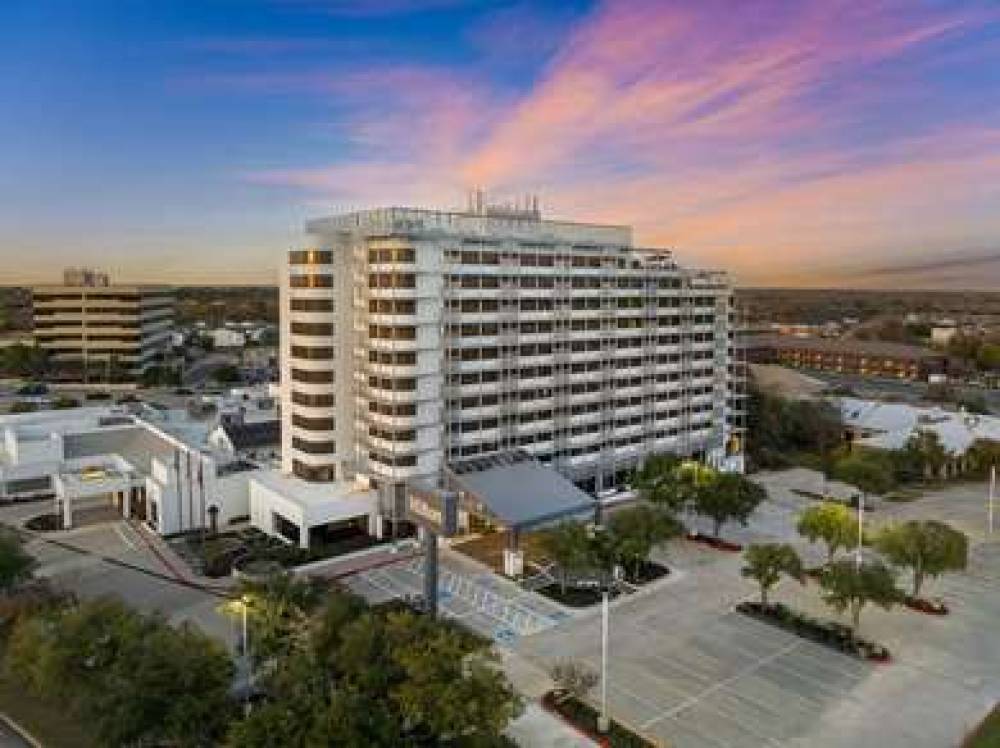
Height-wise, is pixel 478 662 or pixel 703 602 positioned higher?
pixel 478 662

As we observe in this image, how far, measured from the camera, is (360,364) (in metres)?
54.8

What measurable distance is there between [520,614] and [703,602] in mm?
9933

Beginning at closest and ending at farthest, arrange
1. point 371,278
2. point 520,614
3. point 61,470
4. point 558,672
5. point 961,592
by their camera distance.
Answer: point 558,672 < point 520,614 < point 961,592 < point 371,278 < point 61,470

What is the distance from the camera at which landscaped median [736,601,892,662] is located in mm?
37406

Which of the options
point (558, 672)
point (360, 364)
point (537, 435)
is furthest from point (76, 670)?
point (537, 435)

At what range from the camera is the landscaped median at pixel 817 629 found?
3741 centimetres

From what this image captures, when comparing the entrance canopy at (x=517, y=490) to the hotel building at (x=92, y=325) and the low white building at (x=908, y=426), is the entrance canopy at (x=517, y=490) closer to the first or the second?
the low white building at (x=908, y=426)

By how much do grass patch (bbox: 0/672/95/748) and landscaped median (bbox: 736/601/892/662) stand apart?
30.5 metres

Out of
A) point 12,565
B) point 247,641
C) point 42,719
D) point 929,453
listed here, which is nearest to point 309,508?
point 12,565

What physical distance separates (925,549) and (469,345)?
2920cm

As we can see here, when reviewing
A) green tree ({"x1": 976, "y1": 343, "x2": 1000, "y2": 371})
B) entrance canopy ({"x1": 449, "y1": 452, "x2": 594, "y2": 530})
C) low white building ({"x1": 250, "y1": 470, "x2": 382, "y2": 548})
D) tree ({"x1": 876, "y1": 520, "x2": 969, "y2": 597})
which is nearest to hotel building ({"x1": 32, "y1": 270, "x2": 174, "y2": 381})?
low white building ({"x1": 250, "y1": 470, "x2": 382, "y2": 548})

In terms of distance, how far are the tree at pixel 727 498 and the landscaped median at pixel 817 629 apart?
28.9ft

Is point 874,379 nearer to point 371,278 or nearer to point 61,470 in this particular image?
point 371,278

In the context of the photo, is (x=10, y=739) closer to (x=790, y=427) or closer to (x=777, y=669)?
(x=777, y=669)
